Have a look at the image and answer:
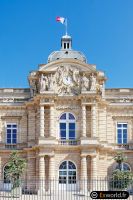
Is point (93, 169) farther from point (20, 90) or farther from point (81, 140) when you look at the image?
point (20, 90)

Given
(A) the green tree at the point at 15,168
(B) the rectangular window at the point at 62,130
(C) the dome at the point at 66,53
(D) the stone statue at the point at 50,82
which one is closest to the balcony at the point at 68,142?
(B) the rectangular window at the point at 62,130

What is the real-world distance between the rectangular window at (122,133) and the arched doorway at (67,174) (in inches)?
200

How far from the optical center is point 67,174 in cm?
4072

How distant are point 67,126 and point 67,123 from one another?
0.82ft

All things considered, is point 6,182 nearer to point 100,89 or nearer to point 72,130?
point 72,130

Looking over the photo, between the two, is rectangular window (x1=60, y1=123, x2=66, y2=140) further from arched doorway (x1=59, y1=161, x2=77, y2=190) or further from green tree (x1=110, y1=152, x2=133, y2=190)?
green tree (x1=110, y1=152, x2=133, y2=190)

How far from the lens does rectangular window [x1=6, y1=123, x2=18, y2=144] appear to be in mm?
43188

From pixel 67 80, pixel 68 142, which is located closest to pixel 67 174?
pixel 68 142

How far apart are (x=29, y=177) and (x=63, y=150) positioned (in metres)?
3.79

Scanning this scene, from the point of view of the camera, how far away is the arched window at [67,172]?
133 feet

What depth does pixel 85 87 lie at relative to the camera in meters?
41.3

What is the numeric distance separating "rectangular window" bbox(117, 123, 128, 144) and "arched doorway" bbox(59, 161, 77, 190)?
5.07 m

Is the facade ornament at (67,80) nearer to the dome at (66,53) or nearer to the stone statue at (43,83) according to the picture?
the stone statue at (43,83)

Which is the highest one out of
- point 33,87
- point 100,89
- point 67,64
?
point 67,64
